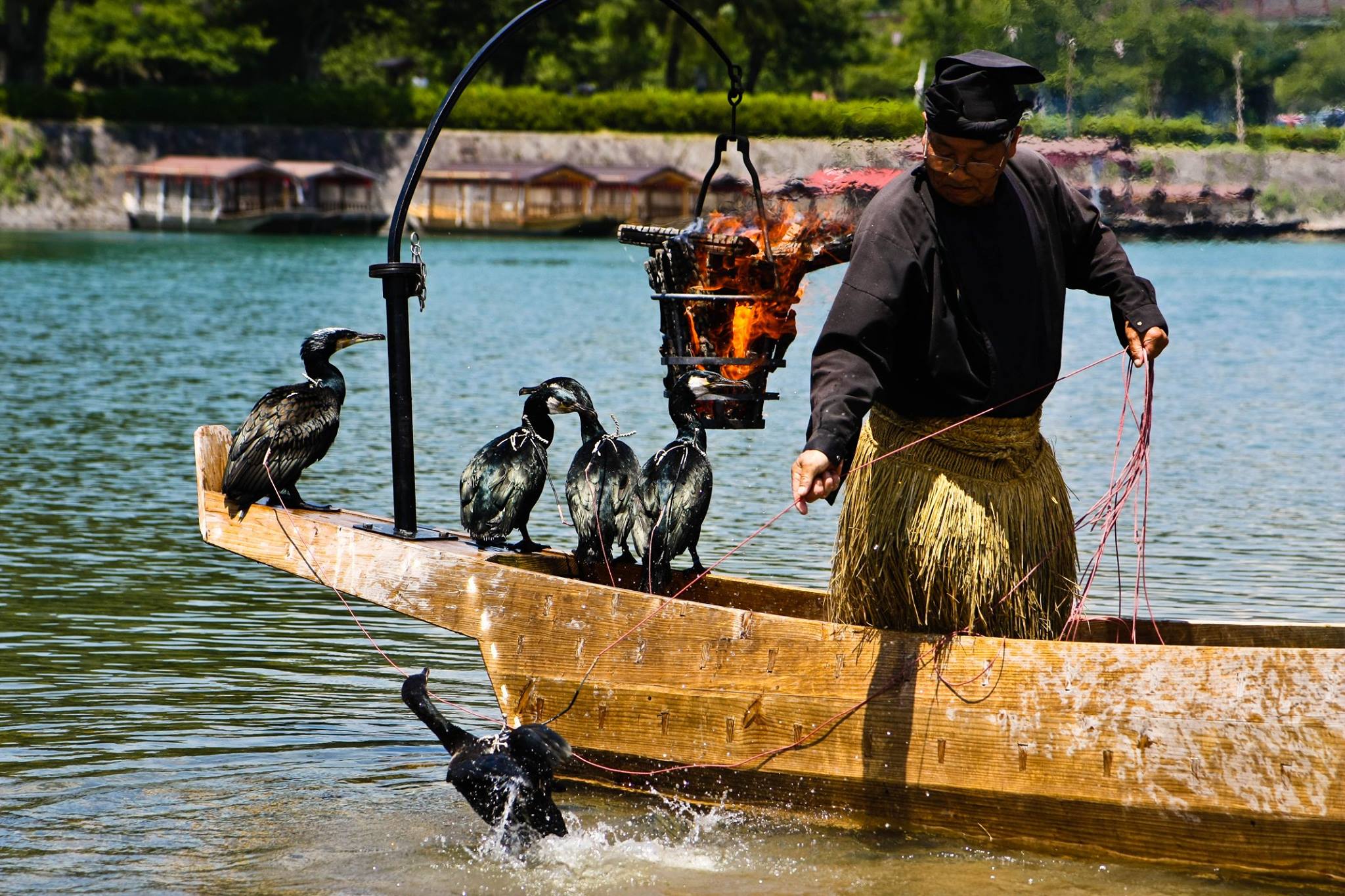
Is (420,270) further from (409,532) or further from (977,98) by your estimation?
(977,98)

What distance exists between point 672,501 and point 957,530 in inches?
54.1

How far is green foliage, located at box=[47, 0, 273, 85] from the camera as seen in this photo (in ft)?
211

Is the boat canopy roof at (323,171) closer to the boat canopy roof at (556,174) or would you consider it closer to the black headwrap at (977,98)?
the boat canopy roof at (556,174)

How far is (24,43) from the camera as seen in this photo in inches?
2478

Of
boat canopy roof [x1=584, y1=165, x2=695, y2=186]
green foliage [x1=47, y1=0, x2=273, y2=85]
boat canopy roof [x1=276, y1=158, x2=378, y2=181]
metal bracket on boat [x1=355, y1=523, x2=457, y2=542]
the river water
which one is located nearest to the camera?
the river water

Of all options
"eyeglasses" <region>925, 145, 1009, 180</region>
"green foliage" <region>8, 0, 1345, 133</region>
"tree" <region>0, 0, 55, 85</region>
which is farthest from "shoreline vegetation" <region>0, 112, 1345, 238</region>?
"eyeglasses" <region>925, 145, 1009, 180</region>

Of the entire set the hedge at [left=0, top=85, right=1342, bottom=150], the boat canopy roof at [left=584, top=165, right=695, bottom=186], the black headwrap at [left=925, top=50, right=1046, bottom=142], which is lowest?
the boat canopy roof at [left=584, top=165, right=695, bottom=186]

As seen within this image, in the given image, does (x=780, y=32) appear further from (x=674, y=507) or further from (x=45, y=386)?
(x=674, y=507)

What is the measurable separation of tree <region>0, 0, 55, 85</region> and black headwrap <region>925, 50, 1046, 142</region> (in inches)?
2496

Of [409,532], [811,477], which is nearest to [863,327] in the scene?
[811,477]

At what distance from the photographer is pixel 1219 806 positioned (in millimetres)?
4418

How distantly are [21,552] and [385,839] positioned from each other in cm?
498

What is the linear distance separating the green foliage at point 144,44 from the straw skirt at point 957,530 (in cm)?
6416

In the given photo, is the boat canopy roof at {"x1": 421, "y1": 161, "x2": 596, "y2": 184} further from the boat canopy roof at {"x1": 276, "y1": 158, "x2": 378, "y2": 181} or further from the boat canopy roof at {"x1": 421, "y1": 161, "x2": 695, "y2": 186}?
the boat canopy roof at {"x1": 276, "y1": 158, "x2": 378, "y2": 181}
